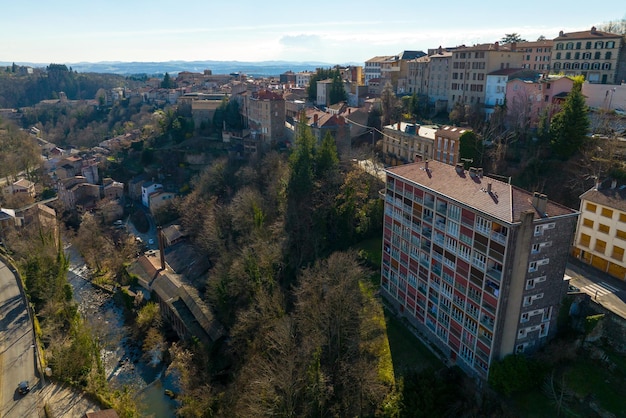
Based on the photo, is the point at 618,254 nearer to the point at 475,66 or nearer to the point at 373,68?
the point at 475,66

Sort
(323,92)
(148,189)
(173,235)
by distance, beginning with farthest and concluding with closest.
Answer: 1. (323,92)
2. (148,189)
3. (173,235)

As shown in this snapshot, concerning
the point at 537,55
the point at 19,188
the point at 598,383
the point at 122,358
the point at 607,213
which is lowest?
the point at 122,358

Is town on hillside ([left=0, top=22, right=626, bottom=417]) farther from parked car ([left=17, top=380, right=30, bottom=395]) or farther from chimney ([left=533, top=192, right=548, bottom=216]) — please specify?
parked car ([left=17, top=380, right=30, bottom=395])

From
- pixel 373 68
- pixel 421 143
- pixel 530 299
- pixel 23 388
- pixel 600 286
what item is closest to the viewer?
pixel 530 299

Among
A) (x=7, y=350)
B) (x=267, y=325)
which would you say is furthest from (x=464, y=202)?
(x=7, y=350)

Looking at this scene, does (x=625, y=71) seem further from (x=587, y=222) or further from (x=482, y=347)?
(x=482, y=347)

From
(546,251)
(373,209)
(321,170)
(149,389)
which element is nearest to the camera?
(546,251)

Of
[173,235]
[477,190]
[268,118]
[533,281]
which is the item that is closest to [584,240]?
[533,281]

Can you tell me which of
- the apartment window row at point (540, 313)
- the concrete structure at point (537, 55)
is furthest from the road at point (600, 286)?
Answer: the concrete structure at point (537, 55)
